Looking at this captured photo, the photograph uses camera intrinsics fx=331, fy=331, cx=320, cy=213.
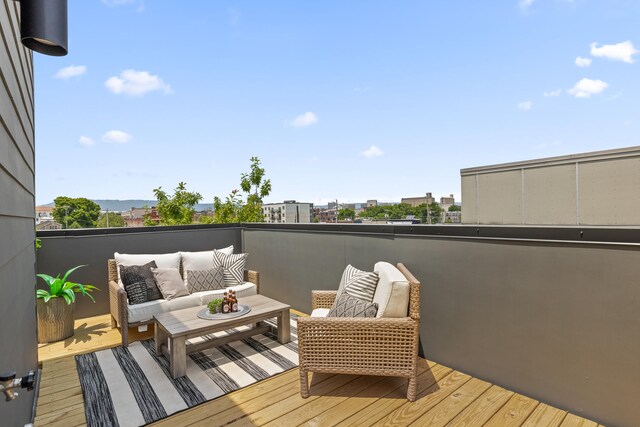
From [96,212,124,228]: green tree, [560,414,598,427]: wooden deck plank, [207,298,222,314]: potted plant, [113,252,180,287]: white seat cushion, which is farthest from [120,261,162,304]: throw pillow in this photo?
[560,414,598,427]: wooden deck plank

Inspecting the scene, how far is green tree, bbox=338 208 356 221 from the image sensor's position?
4914mm

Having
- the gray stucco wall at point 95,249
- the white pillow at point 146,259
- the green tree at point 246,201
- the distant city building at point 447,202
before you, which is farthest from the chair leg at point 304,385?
the green tree at point 246,201

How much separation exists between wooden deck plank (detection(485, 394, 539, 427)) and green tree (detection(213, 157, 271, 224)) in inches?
232

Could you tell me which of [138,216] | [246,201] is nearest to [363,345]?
[138,216]

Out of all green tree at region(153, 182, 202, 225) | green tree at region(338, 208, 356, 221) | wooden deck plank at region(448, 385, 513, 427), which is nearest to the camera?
wooden deck plank at region(448, 385, 513, 427)

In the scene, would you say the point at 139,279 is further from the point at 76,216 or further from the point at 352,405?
the point at 352,405

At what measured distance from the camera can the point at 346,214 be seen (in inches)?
201

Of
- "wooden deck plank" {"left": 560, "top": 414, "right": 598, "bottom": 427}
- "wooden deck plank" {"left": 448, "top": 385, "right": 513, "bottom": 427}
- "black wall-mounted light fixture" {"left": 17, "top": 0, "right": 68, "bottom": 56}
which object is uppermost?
"black wall-mounted light fixture" {"left": 17, "top": 0, "right": 68, "bottom": 56}

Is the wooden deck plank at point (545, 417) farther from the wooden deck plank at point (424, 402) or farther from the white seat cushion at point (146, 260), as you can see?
the white seat cushion at point (146, 260)

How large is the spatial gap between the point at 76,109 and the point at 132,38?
21.2ft

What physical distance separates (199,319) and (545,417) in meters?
2.82

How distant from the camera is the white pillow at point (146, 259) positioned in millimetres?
4074

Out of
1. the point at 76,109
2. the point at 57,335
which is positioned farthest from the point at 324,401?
the point at 76,109

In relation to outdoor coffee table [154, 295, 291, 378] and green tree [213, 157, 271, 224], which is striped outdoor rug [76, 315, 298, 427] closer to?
outdoor coffee table [154, 295, 291, 378]
